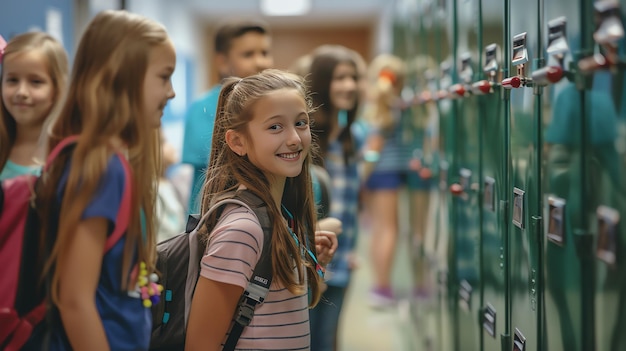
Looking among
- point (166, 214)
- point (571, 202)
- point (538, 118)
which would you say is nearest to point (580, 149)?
point (571, 202)

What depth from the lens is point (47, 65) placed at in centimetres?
205

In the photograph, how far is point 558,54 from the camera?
148 cm

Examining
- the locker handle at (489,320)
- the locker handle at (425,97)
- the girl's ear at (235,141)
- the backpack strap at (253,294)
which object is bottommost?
the locker handle at (489,320)

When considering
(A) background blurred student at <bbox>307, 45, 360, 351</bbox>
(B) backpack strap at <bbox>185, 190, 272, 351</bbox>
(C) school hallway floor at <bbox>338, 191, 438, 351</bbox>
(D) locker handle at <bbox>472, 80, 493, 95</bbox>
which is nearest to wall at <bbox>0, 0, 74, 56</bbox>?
(A) background blurred student at <bbox>307, 45, 360, 351</bbox>

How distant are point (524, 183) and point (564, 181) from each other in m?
0.29

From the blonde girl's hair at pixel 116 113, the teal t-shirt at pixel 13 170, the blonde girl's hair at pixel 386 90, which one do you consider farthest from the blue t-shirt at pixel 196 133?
the blonde girl's hair at pixel 386 90

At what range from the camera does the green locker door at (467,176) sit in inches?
94.5

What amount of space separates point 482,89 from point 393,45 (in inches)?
149

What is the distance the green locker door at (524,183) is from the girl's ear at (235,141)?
0.64 meters

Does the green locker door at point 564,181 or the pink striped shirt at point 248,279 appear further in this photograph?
the pink striped shirt at point 248,279

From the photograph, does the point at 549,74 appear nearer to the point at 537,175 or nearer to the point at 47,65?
the point at 537,175

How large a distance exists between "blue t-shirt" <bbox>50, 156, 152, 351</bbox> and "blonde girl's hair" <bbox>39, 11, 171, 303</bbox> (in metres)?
0.02

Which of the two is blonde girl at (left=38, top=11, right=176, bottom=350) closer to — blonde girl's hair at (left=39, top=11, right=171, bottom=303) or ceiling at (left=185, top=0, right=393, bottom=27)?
blonde girl's hair at (left=39, top=11, right=171, bottom=303)

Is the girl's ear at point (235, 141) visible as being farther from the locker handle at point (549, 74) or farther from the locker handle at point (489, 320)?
the locker handle at point (489, 320)
